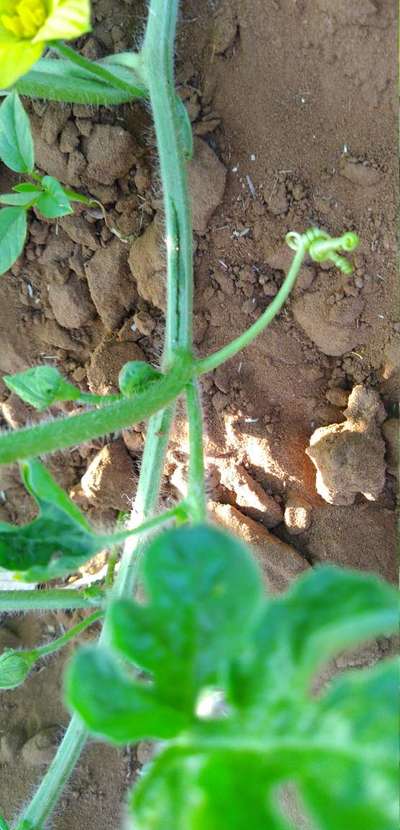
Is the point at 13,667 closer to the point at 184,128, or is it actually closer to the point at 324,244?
the point at 324,244

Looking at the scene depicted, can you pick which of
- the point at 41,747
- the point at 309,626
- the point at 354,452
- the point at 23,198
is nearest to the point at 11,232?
the point at 23,198

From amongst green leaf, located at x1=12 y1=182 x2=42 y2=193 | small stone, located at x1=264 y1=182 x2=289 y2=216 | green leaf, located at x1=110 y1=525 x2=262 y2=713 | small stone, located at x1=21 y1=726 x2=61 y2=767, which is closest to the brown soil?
small stone, located at x1=264 y1=182 x2=289 y2=216

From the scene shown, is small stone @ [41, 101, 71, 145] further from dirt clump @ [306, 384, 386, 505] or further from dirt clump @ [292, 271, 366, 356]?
dirt clump @ [306, 384, 386, 505]

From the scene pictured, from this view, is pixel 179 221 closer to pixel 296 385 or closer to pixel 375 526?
pixel 296 385

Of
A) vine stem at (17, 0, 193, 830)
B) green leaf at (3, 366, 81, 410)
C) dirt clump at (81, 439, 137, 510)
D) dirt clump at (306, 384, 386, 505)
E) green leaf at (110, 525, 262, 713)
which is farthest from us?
dirt clump at (81, 439, 137, 510)

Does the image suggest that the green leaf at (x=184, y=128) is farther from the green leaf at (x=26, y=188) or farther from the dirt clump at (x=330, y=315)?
the dirt clump at (x=330, y=315)

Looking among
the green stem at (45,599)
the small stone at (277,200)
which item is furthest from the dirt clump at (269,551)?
the small stone at (277,200)

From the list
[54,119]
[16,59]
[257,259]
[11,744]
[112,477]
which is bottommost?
[11,744]
